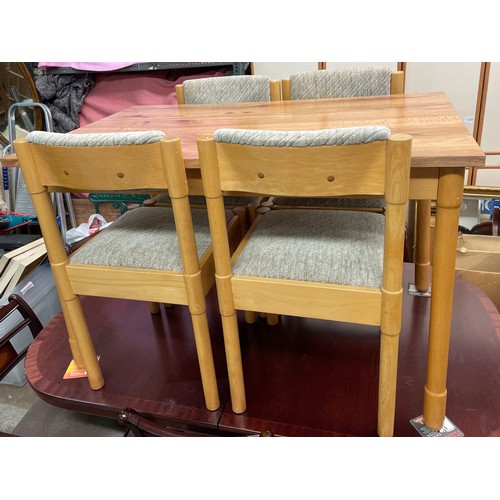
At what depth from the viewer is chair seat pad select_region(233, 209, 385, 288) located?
1.05 m

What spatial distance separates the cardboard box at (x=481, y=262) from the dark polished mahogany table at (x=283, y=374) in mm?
427

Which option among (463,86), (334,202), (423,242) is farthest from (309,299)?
(463,86)

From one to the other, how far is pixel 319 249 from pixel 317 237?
0.07 m

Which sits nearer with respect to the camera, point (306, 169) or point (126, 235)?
point (306, 169)

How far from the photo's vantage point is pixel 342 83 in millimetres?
1935

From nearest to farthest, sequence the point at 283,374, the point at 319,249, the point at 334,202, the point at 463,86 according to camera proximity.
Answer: the point at 319,249 < the point at 283,374 < the point at 334,202 < the point at 463,86

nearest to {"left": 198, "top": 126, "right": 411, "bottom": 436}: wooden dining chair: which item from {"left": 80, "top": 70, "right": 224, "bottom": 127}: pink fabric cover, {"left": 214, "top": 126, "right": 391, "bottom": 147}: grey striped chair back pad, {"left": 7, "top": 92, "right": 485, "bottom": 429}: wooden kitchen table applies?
{"left": 214, "top": 126, "right": 391, "bottom": 147}: grey striped chair back pad

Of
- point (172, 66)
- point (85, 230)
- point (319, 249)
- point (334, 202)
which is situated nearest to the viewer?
point (319, 249)

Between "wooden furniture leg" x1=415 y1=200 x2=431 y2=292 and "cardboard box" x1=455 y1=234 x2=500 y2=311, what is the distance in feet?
1.64

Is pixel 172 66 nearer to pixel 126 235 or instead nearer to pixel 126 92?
pixel 126 92

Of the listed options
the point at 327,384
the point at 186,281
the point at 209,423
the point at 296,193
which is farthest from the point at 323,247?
the point at 209,423

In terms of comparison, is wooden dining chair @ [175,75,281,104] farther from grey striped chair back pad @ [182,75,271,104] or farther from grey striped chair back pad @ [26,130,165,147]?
grey striped chair back pad @ [26,130,165,147]

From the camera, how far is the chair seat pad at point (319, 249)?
1.05 metres
